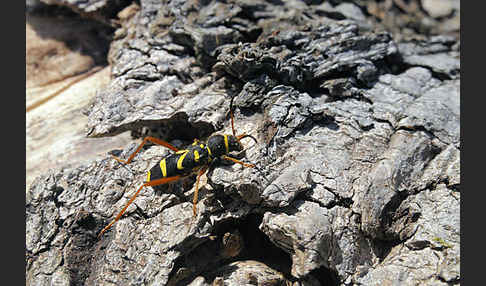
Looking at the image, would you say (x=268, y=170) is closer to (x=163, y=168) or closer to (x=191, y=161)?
(x=191, y=161)

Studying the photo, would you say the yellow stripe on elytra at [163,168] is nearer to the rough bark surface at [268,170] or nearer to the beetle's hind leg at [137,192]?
the beetle's hind leg at [137,192]

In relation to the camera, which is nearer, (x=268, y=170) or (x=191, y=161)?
(x=268, y=170)

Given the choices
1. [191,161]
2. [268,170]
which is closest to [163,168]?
[191,161]

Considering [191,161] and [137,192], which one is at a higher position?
[191,161]

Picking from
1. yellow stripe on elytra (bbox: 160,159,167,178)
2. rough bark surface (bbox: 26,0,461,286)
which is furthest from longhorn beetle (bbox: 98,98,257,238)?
rough bark surface (bbox: 26,0,461,286)

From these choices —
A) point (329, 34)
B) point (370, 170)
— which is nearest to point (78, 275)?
point (370, 170)

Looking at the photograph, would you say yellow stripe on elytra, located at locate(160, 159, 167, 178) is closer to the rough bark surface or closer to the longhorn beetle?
the longhorn beetle

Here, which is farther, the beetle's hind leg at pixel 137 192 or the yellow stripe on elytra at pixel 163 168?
the yellow stripe on elytra at pixel 163 168

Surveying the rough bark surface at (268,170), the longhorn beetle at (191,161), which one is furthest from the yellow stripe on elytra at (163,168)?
the rough bark surface at (268,170)
